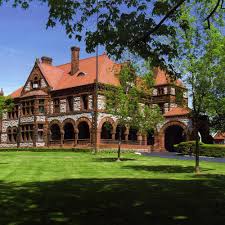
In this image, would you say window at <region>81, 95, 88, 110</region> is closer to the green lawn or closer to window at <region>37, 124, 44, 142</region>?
window at <region>37, 124, 44, 142</region>

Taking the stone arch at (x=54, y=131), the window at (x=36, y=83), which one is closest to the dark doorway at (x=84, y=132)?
the stone arch at (x=54, y=131)

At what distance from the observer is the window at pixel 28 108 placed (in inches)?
2317

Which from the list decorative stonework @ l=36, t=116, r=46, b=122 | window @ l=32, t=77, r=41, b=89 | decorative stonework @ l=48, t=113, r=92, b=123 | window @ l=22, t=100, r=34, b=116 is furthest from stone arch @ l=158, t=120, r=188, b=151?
window @ l=32, t=77, r=41, b=89

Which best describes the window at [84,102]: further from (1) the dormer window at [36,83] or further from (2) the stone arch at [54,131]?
(1) the dormer window at [36,83]

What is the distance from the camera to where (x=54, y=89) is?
5706cm

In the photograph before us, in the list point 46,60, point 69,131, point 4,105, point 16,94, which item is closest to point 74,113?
point 69,131

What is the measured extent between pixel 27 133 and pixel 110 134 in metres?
Result: 12.5

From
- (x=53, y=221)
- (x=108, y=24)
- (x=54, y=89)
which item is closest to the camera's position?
(x=53, y=221)

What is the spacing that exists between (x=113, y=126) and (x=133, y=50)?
40512 mm

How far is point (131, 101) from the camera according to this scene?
33.4 meters

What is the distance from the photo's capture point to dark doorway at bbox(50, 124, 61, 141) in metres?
57.8

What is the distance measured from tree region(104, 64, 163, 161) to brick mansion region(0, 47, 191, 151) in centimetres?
1684

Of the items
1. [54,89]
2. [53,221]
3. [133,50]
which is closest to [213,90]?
[133,50]

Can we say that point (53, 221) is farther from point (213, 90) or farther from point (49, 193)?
point (213, 90)
